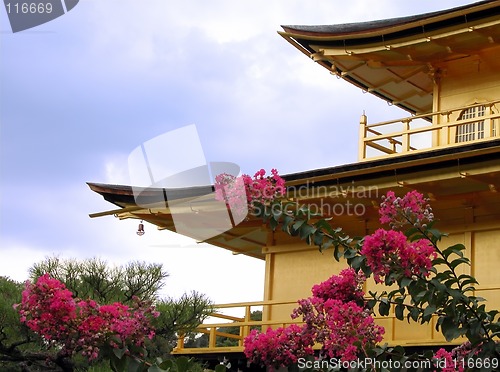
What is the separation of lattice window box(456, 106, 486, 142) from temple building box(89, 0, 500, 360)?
2 cm

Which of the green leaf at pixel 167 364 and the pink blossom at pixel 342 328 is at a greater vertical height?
the pink blossom at pixel 342 328

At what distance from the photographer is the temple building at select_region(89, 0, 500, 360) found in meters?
12.2

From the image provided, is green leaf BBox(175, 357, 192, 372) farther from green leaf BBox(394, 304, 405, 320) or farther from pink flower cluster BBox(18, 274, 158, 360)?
green leaf BBox(394, 304, 405, 320)

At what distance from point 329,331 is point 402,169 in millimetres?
5445

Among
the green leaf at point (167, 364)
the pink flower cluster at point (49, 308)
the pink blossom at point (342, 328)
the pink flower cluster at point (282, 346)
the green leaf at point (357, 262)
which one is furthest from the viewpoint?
the pink flower cluster at point (282, 346)

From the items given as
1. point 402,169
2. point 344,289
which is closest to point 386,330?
point 402,169

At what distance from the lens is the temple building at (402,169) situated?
1216cm

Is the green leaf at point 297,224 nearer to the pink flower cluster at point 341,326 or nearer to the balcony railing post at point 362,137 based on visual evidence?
the pink flower cluster at point 341,326

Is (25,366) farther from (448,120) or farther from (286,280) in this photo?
(448,120)

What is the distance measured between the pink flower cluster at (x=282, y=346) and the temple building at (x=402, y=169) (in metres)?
4.75

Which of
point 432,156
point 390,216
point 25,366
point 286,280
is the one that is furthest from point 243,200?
point 286,280

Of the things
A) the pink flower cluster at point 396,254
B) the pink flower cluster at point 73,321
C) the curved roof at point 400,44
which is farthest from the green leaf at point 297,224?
the curved roof at point 400,44

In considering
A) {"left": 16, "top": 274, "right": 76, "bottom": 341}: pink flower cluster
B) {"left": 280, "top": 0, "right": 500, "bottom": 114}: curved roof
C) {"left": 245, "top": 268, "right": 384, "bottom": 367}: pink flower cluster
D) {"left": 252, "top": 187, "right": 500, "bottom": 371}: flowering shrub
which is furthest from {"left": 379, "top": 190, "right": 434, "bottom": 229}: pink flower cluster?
{"left": 280, "top": 0, "right": 500, "bottom": 114}: curved roof

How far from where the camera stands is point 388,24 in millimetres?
14797
